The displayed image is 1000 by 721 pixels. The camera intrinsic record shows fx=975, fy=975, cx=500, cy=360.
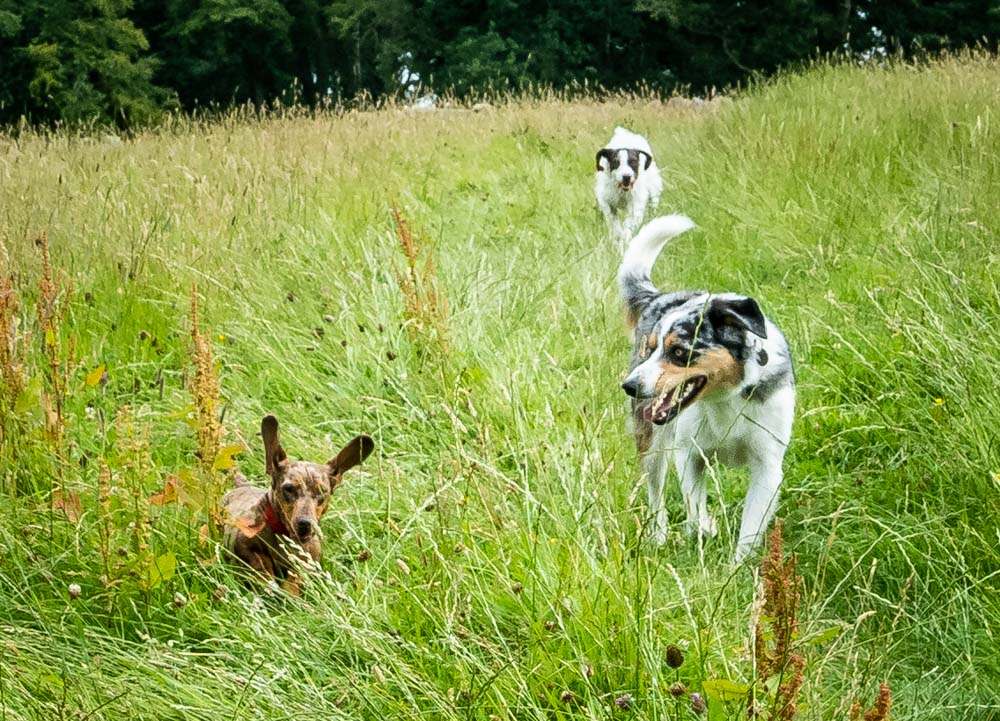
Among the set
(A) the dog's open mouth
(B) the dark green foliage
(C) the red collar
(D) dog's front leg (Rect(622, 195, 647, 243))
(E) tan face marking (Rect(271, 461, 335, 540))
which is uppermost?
(B) the dark green foliage

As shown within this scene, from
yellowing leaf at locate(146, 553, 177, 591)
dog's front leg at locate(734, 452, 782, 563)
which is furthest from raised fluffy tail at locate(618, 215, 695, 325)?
yellowing leaf at locate(146, 553, 177, 591)

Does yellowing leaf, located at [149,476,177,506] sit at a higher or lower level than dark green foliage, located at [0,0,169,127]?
lower

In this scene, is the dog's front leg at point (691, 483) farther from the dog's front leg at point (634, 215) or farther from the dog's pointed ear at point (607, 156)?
the dog's pointed ear at point (607, 156)

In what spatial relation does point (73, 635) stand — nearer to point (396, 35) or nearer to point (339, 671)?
point (339, 671)

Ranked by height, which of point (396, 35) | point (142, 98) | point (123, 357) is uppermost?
point (396, 35)

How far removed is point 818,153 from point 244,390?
15.2 feet

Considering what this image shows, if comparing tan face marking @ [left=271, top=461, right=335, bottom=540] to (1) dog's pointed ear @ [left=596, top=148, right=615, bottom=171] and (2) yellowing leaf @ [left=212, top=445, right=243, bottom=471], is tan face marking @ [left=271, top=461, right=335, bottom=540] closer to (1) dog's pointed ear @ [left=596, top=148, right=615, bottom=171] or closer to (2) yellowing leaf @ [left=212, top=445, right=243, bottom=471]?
(2) yellowing leaf @ [left=212, top=445, right=243, bottom=471]

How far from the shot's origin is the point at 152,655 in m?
2.26

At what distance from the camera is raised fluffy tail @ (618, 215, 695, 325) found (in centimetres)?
461

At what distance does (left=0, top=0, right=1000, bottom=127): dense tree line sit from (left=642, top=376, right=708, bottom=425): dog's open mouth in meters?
22.7

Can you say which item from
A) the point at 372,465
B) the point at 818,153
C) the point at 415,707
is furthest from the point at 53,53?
the point at 415,707

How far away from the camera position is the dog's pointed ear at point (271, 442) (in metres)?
3.06

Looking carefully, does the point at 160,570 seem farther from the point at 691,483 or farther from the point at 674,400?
the point at 691,483

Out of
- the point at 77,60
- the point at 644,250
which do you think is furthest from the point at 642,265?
the point at 77,60
